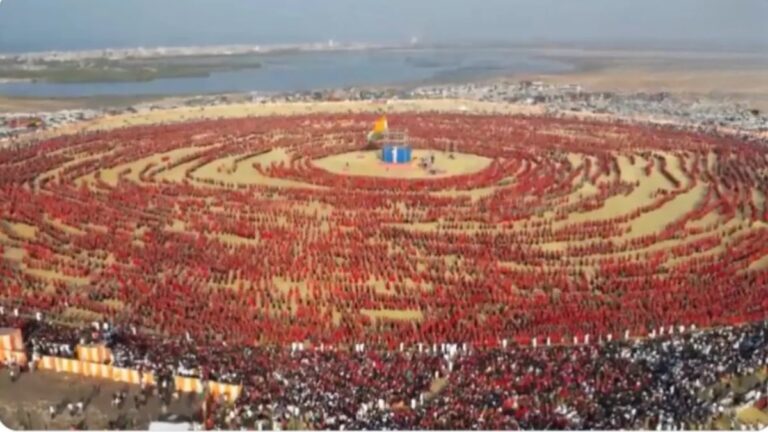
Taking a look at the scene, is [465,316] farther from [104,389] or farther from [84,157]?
[84,157]

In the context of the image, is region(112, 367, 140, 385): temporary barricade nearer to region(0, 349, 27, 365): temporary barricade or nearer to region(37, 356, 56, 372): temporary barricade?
region(37, 356, 56, 372): temporary barricade

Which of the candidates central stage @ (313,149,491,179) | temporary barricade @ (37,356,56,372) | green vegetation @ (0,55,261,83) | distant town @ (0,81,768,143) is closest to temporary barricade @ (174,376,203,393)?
temporary barricade @ (37,356,56,372)

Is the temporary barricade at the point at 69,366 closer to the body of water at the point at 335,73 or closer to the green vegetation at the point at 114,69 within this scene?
the body of water at the point at 335,73

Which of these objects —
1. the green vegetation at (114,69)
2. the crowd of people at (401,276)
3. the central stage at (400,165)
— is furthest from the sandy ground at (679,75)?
the green vegetation at (114,69)

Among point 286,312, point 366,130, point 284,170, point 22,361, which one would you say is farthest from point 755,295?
point 366,130

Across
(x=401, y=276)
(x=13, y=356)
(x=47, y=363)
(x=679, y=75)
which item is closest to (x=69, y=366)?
(x=47, y=363)

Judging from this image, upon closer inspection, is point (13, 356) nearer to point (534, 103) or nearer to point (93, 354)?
point (93, 354)
